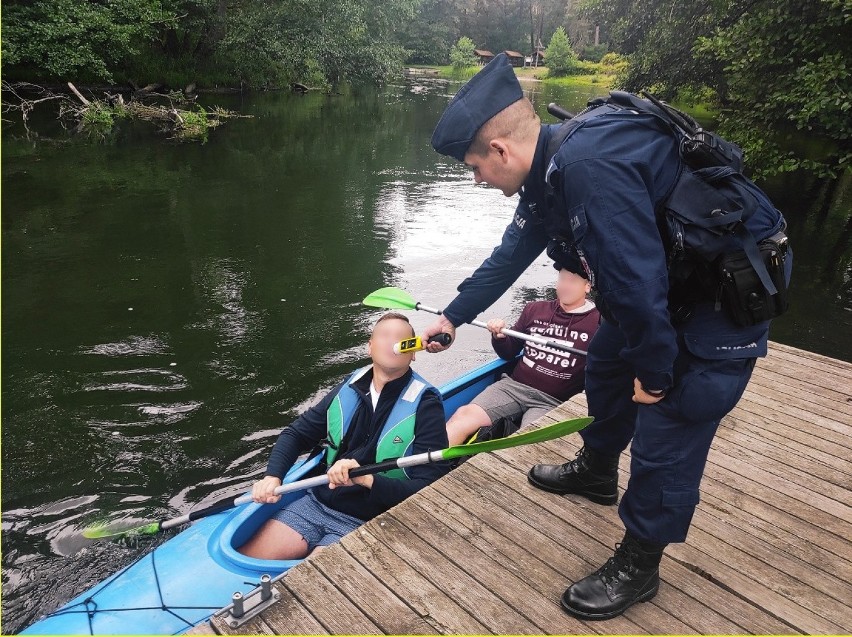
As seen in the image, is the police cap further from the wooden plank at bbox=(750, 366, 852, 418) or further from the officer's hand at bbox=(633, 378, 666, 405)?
the wooden plank at bbox=(750, 366, 852, 418)

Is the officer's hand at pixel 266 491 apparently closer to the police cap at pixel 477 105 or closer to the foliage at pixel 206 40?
the police cap at pixel 477 105

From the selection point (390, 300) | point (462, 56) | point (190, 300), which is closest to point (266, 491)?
point (390, 300)

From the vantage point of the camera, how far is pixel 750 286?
5.25ft

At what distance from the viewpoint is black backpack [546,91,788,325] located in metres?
1.59

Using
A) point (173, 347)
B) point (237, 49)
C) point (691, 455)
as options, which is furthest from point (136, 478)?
point (237, 49)

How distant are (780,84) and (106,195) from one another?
10869 millimetres

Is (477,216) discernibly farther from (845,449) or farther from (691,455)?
(691,455)

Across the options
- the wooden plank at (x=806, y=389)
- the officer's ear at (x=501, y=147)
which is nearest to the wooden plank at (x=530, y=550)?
the officer's ear at (x=501, y=147)

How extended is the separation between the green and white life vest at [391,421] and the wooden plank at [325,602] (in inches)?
25.4

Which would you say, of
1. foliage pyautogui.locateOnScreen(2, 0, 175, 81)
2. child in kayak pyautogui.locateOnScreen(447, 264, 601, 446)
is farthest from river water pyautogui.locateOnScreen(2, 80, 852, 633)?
foliage pyautogui.locateOnScreen(2, 0, 175, 81)

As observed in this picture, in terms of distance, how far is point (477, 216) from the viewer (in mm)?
10727

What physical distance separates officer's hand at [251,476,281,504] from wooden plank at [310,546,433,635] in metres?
0.44

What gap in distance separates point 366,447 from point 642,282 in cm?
158

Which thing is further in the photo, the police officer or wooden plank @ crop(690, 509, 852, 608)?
wooden plank @ crop(690, 509, 852, 608)
